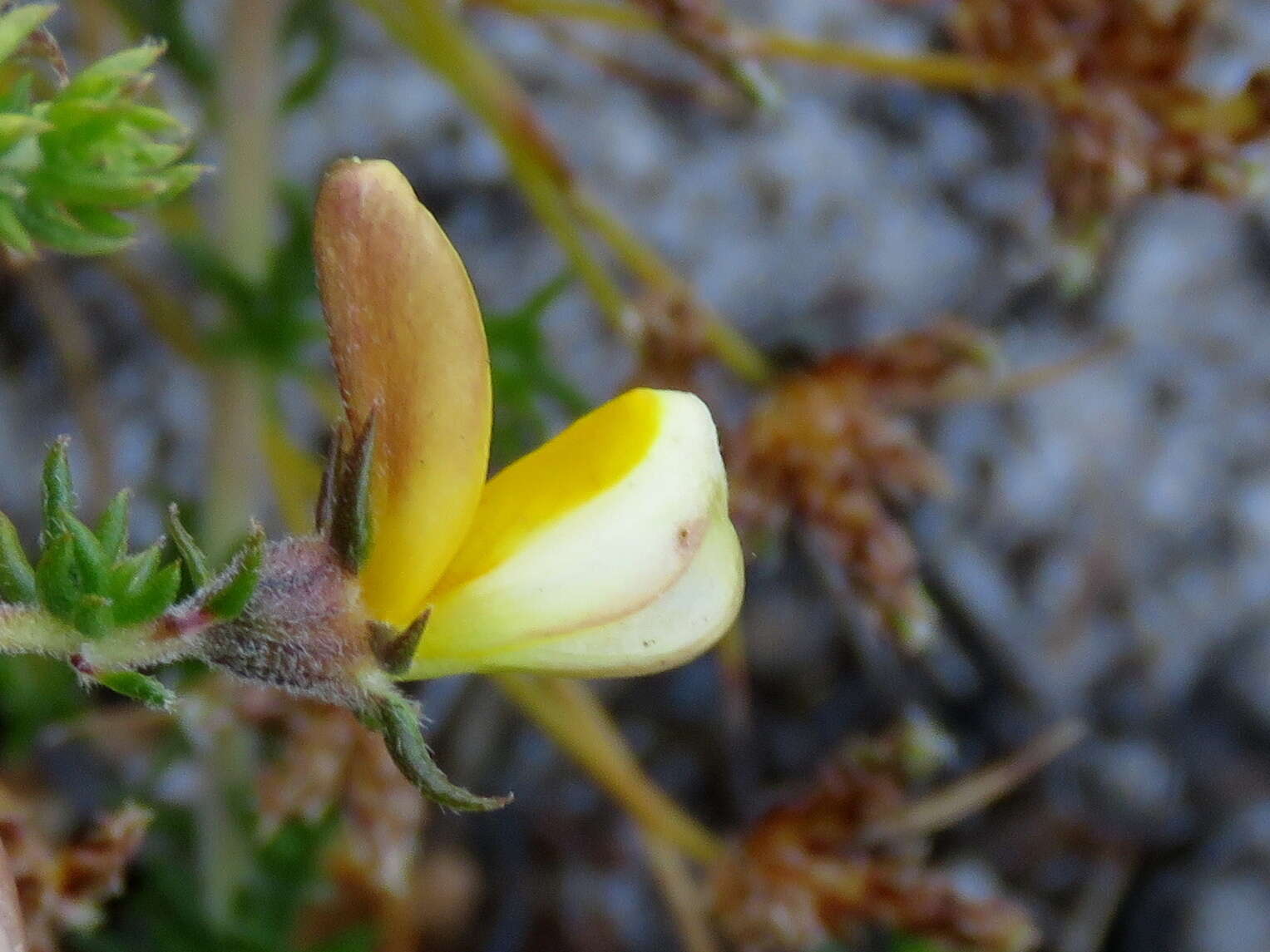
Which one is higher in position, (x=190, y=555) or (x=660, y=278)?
(x=190, y=555)

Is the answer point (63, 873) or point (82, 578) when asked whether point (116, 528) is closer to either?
point (82, 578)

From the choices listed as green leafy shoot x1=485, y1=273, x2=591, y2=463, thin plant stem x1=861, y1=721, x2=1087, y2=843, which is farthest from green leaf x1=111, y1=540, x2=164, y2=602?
thin plant stem x1=861, y1=721, x2=1087, y2=843

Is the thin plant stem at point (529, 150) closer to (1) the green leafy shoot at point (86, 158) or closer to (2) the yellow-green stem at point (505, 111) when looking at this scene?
(2) the yellow-green stem at point (505, 111)

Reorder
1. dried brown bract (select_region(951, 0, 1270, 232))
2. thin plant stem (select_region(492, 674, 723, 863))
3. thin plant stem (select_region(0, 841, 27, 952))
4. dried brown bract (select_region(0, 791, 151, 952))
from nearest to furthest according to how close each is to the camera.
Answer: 1. thin plant stem (select_region(0, 841, 27, 952))
2. dried brown bract (select_region(0, 791, 151, 952))
3. dried brown bract (select_region(951, 0, 1270, 232))
4. thin plant stem (select_region(492, 674, 723, 863))

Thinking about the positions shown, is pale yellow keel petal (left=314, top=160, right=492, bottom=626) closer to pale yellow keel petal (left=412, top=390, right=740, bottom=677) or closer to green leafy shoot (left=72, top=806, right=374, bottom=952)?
pale yellow keel petal (left=412, top=390, right=740, bottom=677)

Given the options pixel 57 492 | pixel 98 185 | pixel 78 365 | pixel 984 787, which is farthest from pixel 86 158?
pixel 984 787

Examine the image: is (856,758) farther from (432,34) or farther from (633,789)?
(432,34)
